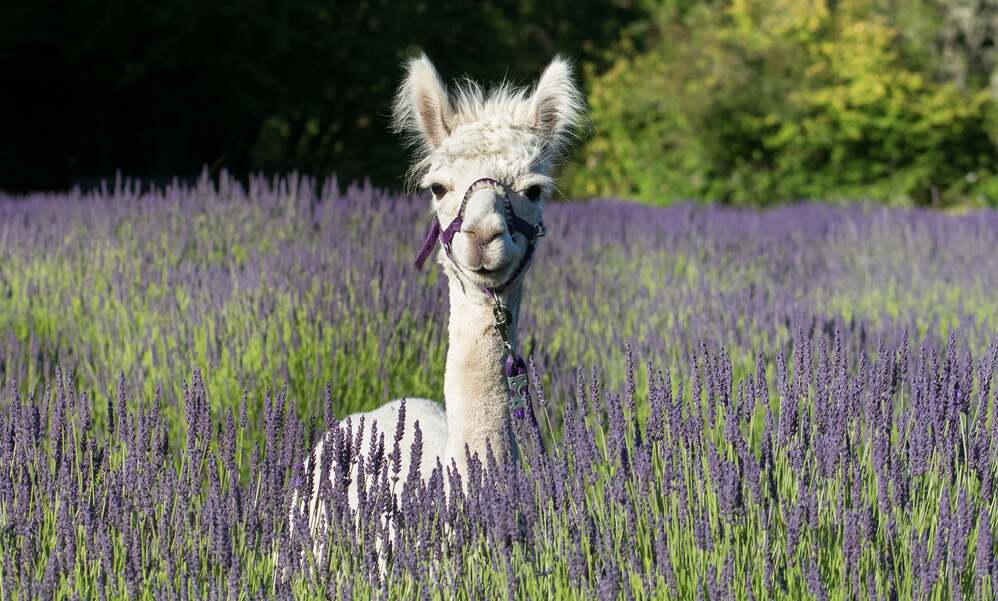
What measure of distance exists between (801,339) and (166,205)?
4696 mm

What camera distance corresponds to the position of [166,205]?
6664 millimetres

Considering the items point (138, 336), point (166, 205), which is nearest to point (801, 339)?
point (138, 336)

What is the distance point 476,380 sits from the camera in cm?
307

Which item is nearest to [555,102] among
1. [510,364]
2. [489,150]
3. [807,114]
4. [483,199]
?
[489,150]

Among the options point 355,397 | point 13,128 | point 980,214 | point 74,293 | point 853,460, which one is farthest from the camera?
point 13,128

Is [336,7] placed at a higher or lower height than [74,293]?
higher

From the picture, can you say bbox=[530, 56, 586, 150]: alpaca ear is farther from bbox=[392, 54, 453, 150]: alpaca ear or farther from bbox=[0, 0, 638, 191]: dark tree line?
bbox=[0, 0, 638, 191]: dark tree line

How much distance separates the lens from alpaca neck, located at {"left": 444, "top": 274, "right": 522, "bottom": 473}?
119 inches

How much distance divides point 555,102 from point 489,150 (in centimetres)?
31

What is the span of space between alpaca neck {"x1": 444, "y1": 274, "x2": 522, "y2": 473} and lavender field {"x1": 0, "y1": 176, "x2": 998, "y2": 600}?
0.19 metres

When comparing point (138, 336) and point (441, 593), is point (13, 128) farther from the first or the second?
point (441, 593)

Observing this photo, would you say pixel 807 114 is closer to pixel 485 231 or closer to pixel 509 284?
pixel 509 284

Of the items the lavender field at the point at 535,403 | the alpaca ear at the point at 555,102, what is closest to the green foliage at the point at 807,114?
the lavender field at the point at 535,403

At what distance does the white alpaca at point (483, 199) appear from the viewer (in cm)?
296
